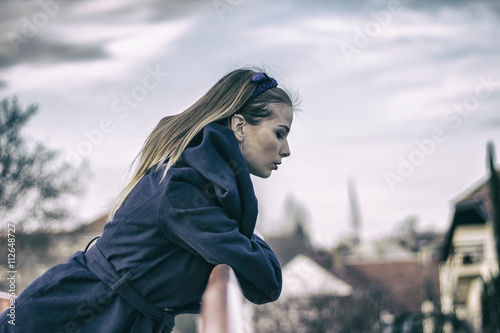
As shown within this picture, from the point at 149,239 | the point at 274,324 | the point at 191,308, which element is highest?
A: the point at 149,239

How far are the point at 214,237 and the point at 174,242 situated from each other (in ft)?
0.50

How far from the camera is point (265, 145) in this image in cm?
177

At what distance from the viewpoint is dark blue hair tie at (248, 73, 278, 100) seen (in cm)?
186

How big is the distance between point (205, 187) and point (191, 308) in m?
0.39

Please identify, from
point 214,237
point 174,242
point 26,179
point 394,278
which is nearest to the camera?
point 214,237

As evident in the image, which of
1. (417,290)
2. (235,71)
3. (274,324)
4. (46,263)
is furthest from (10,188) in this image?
(417,290)

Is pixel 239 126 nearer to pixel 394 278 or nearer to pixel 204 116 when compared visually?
pixel 204 116

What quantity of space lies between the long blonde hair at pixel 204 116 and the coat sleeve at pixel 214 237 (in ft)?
0.73

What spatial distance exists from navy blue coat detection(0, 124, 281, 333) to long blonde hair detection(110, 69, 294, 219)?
0.22ft

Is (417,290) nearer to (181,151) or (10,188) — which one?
(10,188)

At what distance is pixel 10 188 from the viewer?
51.9ft

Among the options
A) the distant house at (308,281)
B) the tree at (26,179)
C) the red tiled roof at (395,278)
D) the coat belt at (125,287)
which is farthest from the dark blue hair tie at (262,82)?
the red tiled roof at (395,278)

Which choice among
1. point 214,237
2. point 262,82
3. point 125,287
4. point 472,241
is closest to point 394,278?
point 472,241

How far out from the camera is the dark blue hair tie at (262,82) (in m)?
1.86
